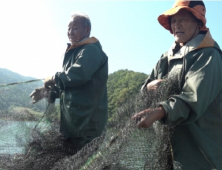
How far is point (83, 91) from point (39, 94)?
566 millimetres

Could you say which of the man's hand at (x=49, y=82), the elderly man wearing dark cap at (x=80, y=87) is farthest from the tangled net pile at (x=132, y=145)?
the man's hand at (x=49, y=82)

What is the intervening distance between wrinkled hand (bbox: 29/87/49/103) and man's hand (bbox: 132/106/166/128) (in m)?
1.76

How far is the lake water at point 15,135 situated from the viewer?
3041mm

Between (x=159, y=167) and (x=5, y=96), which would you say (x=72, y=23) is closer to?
(x=5, y=96)

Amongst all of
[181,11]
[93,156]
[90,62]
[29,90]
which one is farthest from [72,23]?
[93,156]

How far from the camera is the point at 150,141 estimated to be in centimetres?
200

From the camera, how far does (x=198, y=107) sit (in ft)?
5.97

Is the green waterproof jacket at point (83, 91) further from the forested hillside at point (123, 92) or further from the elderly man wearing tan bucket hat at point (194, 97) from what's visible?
the elderly man wearing tan bucket hat at point (194, 97)

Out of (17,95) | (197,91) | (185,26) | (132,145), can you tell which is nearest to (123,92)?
(17,95)

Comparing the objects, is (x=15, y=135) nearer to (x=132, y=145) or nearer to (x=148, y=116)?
(x=132, y=145)

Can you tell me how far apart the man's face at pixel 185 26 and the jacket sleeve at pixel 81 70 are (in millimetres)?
1066

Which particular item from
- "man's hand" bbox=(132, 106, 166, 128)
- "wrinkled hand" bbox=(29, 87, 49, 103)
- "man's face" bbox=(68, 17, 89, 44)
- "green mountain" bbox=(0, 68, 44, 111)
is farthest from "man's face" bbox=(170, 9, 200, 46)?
"green mountain" bbox=(0, 68, 44, 111)

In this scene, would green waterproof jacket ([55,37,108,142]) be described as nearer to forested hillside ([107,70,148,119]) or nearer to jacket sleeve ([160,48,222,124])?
forested hillside ([107,70,148,119])

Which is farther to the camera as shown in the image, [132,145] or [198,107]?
[132,145]
